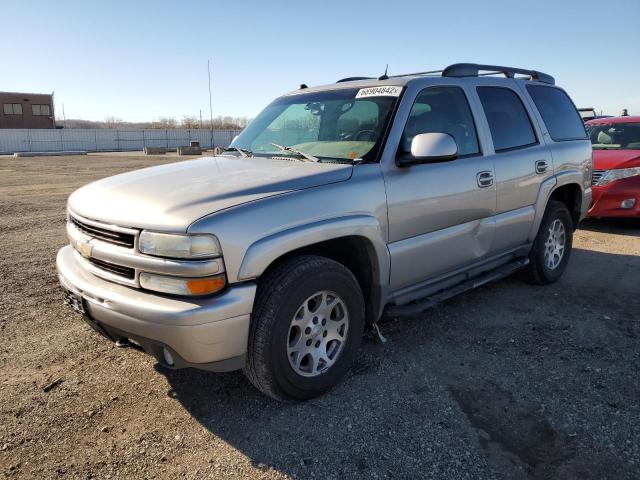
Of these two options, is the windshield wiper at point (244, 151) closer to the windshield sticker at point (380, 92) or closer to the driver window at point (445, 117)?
the windshield sticker at point (380, 92)

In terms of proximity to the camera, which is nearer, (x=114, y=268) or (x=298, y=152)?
(x=114, y=268)

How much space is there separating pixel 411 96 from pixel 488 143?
927 mm

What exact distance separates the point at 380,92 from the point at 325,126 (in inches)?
18.6

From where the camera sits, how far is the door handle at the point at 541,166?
450 cm

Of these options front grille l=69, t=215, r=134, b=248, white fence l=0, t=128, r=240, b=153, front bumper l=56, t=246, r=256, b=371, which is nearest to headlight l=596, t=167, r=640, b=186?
front bumper l=56, t=246, r=256, b=371

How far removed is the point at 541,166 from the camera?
453 cm

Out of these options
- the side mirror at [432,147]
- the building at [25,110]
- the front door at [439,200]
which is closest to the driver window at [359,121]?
the front door at [439,200]

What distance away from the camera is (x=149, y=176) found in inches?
130

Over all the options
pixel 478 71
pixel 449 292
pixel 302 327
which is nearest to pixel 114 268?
pixel 302 327

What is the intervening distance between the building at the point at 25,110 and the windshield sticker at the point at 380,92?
232ft

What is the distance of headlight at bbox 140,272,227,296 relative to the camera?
7.95ft

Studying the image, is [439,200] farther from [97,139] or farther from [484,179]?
[97,139]

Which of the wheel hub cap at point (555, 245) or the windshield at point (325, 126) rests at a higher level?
the windshield at point (325, 126)

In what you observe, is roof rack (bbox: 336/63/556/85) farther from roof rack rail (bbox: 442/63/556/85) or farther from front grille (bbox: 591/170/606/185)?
front grille (bbox: 591/170/606/185)
